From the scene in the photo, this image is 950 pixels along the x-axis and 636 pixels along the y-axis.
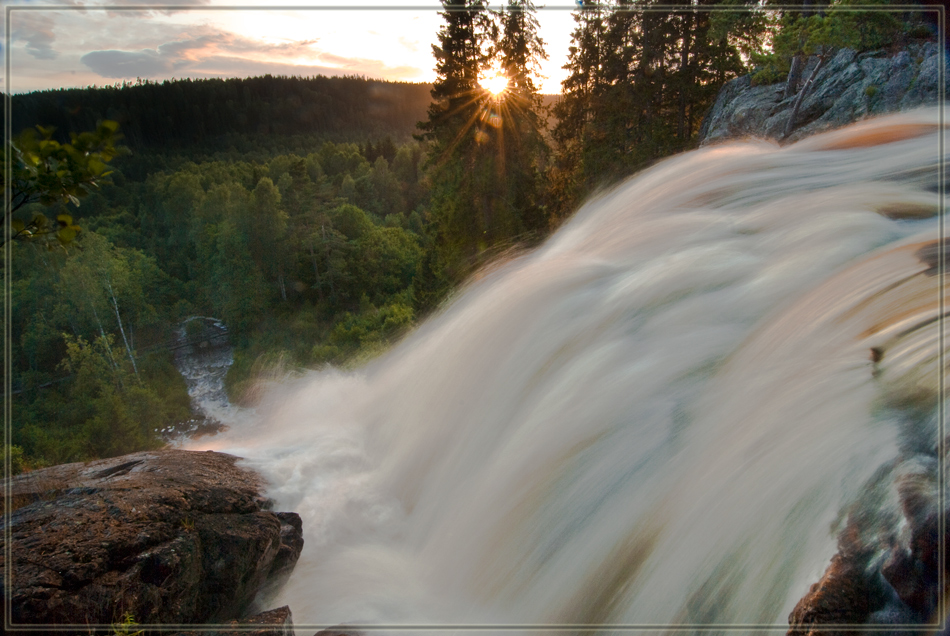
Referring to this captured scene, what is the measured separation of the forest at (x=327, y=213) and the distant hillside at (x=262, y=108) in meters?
30.6

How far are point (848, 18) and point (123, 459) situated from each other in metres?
13.1

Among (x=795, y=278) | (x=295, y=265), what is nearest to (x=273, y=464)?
(x=795, y=278)

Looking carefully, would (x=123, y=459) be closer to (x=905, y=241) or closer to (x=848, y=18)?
(x=905, y=241)

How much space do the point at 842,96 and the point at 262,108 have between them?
110 metres

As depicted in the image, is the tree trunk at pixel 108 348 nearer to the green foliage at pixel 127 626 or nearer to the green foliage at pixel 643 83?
the green foliage at pixel 643 83

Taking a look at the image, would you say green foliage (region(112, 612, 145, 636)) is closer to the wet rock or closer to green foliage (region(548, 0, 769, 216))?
the wet rock

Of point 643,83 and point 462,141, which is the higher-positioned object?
point 643,83

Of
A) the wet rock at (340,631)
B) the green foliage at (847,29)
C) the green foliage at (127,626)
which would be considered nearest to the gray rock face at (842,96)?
the green foliage at (847,29)

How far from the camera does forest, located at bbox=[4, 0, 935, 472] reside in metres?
9.38

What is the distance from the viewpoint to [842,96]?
31.7 feet

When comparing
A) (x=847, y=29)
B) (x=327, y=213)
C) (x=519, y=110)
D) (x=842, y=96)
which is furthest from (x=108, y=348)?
(x=847, y=29)

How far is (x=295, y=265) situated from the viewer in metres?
41.7

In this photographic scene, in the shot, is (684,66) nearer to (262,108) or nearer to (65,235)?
(65,235)

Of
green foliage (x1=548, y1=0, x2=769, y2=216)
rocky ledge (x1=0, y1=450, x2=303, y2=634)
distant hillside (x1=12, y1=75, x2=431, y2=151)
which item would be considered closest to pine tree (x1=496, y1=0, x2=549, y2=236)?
green foliage (x1=548, y1=0, x2=769, y2=216)
